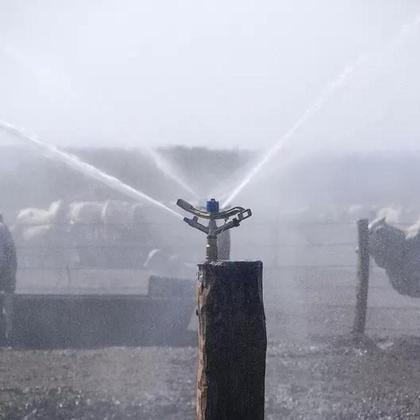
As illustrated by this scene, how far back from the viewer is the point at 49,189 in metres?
39.3

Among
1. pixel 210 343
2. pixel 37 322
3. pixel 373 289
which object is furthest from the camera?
pixel 373 289

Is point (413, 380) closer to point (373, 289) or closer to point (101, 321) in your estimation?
point (101, 321)

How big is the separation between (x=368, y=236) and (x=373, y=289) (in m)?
6.59

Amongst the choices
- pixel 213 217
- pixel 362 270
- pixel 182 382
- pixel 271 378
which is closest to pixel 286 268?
pixel 362 270

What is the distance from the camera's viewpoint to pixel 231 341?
4137 mm

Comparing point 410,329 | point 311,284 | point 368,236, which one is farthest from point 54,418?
point 311,284

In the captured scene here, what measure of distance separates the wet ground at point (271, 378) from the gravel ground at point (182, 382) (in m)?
0.01

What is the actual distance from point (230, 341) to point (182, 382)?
5.84m

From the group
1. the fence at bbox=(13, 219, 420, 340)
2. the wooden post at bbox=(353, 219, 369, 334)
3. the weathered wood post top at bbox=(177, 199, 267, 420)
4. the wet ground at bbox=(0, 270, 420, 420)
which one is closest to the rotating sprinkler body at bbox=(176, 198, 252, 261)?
the weathered wood post top at bbox=(177, 199, 267, 420)

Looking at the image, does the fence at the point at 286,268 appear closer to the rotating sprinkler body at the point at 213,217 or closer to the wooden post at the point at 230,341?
the rotating sprinkler body at the point at 213,217

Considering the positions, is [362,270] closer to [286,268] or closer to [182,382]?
[182,382]

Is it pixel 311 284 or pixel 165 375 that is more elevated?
pixel 311 284

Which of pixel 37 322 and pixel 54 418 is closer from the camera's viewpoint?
pixel 54 418

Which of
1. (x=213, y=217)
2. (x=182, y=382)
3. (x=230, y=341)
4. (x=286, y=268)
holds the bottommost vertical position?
(x=182, y=382)
